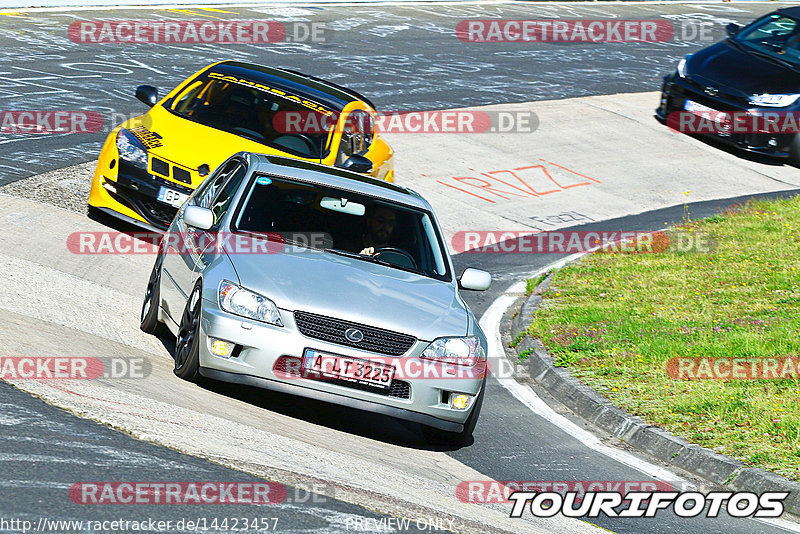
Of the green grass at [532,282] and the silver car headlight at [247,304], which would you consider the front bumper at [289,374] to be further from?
the green grass at [532,282]

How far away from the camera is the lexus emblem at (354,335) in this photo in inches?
284

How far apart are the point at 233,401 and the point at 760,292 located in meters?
6.75

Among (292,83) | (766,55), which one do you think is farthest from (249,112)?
(766,55)

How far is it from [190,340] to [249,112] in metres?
5.31

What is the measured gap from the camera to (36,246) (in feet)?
36.0

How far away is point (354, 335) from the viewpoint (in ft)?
23.7

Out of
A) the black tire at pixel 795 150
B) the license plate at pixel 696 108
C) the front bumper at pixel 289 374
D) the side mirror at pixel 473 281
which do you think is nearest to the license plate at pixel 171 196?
the side mirror at pixel 473 281

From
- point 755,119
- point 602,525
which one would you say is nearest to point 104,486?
point 602,525

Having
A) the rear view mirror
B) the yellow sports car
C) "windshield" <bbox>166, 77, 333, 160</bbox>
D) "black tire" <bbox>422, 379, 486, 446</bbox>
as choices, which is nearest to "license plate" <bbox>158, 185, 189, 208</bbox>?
the yellow sports car

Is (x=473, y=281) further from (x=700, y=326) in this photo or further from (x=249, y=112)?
(x=249, y=112)

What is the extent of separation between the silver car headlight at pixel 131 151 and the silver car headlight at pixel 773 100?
1082cm

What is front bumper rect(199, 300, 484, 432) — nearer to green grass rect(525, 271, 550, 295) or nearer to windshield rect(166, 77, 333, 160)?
windshield rect(166, 77, 333, 160)

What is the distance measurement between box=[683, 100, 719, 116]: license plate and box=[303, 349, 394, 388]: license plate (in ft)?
44.3

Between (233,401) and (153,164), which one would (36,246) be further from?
(233,401)
